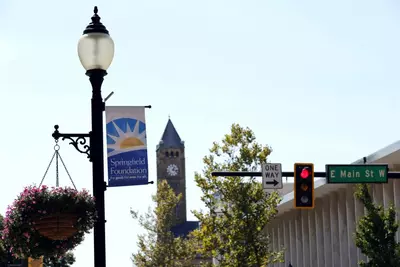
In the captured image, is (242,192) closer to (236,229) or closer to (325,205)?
(236,229)

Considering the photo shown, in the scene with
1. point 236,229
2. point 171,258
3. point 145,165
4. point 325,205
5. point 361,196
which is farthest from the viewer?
point 171,258

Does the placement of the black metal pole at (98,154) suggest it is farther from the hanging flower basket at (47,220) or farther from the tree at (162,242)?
the tree at (162,242)

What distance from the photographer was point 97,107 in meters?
11.3

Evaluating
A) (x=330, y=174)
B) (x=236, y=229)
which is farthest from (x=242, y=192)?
(x=330, y=174)

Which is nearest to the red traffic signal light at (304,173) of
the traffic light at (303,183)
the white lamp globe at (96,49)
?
the traffic light at (303,183)

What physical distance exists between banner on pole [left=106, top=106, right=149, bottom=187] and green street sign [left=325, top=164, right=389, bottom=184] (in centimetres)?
1264

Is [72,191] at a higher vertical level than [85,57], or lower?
lower

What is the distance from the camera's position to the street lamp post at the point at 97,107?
1101 centimetres

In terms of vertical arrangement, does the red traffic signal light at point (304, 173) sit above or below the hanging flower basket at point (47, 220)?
above

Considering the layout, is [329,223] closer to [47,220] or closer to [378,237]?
[378,237]

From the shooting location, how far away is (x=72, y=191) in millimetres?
11062

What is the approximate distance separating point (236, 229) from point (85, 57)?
3998 centimetres

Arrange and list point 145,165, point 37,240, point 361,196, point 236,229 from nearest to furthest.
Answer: point 37,240, point 145,165, point 361,196, point 236,229

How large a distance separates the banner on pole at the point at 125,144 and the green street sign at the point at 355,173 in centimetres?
1264
